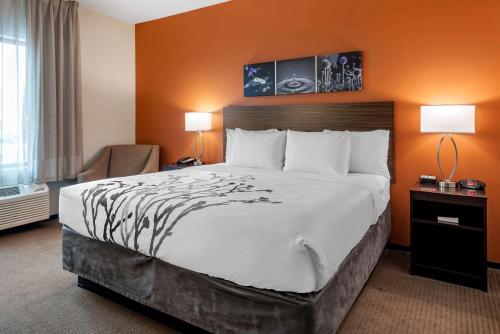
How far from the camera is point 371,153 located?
2.98m

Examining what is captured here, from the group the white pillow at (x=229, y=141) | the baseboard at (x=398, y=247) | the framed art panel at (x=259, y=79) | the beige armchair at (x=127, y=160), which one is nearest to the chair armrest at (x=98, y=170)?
the beige armchair at (x=127, y=160)

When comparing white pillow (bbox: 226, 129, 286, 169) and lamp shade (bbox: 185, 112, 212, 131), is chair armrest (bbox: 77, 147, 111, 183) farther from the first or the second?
white pillow (bbox: 226, 129, 286, 169)

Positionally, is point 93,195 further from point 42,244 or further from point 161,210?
point 42,244

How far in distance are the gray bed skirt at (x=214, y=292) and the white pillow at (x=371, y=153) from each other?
0.74m

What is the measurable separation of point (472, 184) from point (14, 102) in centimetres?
450

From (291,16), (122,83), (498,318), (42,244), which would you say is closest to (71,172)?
(42,244)

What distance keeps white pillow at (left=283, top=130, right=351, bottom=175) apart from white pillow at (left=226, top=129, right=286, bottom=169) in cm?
17

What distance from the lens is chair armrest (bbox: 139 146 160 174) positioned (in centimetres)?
445

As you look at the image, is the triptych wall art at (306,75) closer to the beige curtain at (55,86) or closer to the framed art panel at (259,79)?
the framed art panel at (259,79)

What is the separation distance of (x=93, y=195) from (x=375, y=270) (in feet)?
7.30

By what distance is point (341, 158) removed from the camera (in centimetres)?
290

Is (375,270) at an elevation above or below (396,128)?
below

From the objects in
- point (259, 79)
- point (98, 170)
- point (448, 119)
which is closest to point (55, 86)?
point (98, 170)

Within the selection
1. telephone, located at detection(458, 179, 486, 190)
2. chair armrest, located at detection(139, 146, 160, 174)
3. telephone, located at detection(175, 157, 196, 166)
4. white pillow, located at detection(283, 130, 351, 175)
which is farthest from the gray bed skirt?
chair armrest, located at detection(139, 146, 160, 174)
